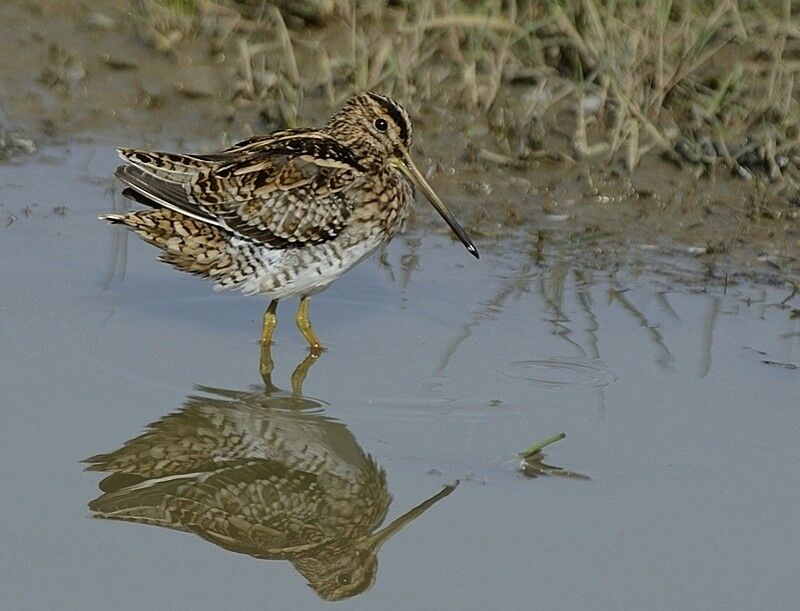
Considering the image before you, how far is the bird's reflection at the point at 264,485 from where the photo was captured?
185 inches

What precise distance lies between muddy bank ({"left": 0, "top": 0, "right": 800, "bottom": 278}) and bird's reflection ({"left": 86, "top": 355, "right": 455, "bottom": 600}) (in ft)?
7.39

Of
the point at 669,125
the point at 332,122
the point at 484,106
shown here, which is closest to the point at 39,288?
the point at 332,122

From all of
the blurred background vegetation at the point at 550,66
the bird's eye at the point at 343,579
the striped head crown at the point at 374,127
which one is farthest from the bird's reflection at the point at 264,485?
the blurred background vegetation at the point at 550,66

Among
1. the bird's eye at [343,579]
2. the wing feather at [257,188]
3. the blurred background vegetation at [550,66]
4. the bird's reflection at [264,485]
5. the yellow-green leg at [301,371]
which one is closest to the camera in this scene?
the bird's eye at [343,579]

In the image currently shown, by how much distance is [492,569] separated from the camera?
14.8ft

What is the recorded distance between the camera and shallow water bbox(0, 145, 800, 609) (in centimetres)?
454

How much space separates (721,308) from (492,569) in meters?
2.61

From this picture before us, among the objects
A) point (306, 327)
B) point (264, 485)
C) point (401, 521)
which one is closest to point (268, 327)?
point (306, 327)

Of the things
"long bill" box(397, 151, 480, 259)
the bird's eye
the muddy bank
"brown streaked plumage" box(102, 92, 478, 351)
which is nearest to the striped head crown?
"long bill" box(397, 151, 480, 259)

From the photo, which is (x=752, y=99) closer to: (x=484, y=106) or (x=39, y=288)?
(x=484, y=106)

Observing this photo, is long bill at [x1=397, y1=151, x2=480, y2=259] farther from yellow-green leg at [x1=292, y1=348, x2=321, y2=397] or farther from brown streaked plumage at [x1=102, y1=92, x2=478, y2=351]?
yellow-green leg at [x1=292, y1=348, x2=321, y2=397]

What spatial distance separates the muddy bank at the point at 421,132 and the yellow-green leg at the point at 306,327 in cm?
131

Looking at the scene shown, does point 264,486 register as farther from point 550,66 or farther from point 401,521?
point 550,66

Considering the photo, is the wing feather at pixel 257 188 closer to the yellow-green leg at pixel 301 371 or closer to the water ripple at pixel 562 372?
the yellow-green leg at pixel 301 371
